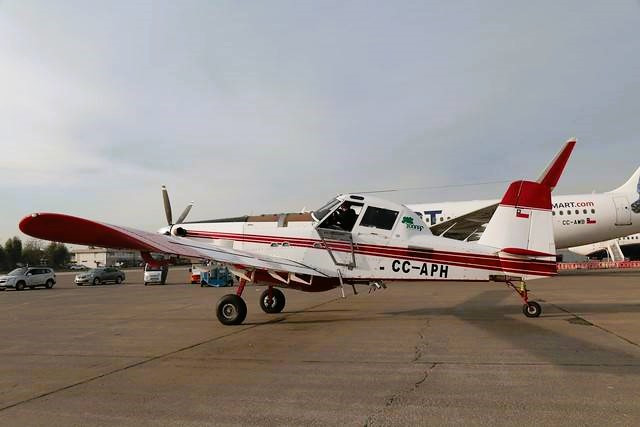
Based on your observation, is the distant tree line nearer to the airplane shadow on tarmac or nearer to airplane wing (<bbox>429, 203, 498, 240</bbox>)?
airplane wing (<bbox>429, 203, 498, 240</bbox>)

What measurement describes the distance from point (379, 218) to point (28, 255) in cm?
12499

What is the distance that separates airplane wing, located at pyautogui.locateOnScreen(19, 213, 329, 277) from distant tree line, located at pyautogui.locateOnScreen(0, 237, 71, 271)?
4022 inches

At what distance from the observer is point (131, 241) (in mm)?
8719

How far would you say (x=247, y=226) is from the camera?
11500 millimetres

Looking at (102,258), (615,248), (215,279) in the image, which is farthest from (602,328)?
(102,258)

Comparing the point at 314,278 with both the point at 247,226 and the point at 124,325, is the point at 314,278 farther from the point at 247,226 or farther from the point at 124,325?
the point at 124,325

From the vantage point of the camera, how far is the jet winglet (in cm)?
1044

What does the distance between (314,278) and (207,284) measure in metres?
20.4

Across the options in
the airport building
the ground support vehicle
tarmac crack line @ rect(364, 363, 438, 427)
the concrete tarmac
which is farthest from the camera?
the airport building

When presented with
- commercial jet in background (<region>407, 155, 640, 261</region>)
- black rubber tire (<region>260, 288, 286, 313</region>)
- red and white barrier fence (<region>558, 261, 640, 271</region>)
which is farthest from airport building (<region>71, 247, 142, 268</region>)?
black rubber tire (<region>260, 288, 286, 313</region>)

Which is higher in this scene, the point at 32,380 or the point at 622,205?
the point at 622,205

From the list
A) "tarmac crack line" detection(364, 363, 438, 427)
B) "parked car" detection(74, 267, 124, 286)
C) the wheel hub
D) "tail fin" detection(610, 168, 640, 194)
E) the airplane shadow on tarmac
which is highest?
"tail fin" detection(610, 168, 640, 194)

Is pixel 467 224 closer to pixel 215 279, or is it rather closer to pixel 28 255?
pixel 215 279

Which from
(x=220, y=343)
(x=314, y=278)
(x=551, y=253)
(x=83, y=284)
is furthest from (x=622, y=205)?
(x=83, y=284)
